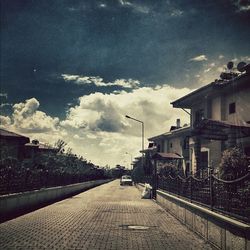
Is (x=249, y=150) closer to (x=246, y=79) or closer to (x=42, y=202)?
(x=246, y=79)

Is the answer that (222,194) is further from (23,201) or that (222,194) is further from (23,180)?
(23,180)

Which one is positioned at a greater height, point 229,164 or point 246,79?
point 246,79

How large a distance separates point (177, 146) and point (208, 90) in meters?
15.6

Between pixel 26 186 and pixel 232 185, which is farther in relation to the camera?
pixel 26 186

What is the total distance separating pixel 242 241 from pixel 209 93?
58.5ft

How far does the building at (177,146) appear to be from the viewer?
3328cm

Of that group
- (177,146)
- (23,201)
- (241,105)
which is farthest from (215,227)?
(177,146)

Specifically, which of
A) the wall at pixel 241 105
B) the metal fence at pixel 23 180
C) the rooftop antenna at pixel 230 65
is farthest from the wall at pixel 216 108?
the metal fence at pixel 23 180

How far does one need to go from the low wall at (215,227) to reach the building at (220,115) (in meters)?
6.98

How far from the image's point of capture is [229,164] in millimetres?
12430

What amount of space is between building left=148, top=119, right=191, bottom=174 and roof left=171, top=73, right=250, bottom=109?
4.33 m

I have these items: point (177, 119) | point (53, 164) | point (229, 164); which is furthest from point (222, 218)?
point (177, 119)

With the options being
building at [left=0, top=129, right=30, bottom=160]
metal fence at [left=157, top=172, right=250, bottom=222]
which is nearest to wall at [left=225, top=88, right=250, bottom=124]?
metal fence at [left=157, top=172, right=250, bottom=222]

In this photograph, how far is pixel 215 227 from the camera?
25.8 ft
